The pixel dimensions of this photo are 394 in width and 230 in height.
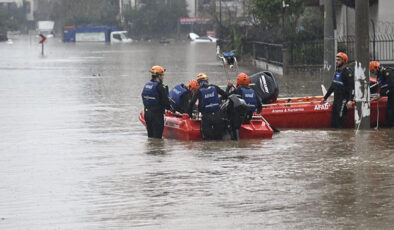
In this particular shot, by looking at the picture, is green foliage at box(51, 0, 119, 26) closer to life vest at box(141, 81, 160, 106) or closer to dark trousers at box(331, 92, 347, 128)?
dark trousers at box(331, 92, 347, 128)

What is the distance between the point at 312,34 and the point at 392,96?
2610 cm

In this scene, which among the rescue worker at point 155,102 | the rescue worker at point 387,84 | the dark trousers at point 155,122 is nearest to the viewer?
the rescue worker at point 155,102

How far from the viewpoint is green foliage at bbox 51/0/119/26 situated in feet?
501

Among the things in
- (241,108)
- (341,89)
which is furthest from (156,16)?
(241,108)

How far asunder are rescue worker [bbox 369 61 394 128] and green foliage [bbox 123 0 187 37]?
396ft

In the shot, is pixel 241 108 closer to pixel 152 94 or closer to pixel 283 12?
pixel 152 94

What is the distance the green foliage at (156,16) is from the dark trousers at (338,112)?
120m

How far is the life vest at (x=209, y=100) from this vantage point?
16.3 meters

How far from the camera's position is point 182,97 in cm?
1734

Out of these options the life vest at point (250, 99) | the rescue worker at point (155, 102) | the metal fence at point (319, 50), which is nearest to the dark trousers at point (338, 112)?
the life vest at point (250, 99)

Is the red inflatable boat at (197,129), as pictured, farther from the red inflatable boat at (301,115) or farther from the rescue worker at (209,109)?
the red inflatable boat at (301,115)

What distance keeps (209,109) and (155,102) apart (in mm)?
1069

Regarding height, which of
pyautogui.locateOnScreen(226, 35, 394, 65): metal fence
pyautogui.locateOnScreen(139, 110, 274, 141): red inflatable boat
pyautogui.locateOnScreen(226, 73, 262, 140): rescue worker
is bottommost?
pyautogui.locateOnScreen(139, 110, 274, 141): red inflatable boat

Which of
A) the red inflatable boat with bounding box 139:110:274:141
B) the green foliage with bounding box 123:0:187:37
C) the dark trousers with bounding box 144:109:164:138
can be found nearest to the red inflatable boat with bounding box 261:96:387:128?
the red inflatable boat with bounding box 139:110:274:141
